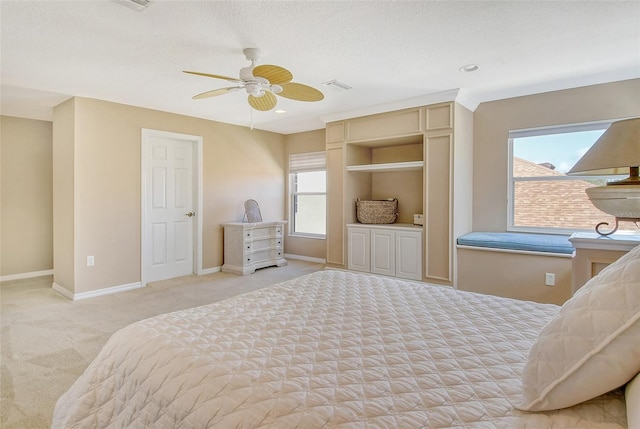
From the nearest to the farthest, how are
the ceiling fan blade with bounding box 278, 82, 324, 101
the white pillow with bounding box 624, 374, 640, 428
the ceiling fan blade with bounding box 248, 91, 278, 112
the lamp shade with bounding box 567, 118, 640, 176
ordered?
the white pillow with bounding box 624, 374, 640, 428
the lamp shade with bounding box 567, 118, 640, 176
the ceiling fan blade with bounding box 278, 82, 324, 101
the ceiling fan blade with bounding box 248, 91, 278, 112

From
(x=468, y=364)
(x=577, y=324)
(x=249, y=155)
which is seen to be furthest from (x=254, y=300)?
(x=249, y=155)

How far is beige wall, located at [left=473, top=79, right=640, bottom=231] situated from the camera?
3.51 m

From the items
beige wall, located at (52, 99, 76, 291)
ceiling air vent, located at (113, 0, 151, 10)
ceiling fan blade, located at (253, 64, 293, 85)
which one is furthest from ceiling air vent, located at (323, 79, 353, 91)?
beige wall, located at (52, 99, 76, 291)

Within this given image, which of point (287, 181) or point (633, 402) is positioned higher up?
point (287, 181)

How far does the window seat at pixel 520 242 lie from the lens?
11.0 feet

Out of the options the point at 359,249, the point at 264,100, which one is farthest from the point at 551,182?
the point at 264,100

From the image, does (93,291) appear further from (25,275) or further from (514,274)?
(514,274)

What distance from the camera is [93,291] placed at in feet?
13.3

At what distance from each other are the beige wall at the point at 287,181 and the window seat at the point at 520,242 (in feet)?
8.82

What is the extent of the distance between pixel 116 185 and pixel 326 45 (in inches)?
128

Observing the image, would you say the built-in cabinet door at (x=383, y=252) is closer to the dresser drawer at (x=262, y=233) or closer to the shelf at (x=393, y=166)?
the shelf at (x=393, y=166)

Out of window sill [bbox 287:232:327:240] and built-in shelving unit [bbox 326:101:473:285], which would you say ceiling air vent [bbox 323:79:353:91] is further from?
window sill [bbox 287:232:327:240]

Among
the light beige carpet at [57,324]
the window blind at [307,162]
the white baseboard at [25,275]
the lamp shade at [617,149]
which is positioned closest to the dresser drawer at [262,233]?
the light beige carpet at [57,324]

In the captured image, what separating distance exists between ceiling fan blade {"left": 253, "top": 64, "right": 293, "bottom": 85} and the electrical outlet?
10.5ft
